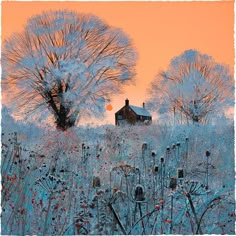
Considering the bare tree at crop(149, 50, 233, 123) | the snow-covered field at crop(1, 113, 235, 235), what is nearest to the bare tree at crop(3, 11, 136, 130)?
the snow-covered field at crop(1, 113, 235, 235)

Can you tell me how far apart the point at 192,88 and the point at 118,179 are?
109cm

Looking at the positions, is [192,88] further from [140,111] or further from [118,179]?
[118,179]

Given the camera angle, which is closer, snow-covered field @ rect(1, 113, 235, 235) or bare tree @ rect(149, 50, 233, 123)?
snow-covered field @ rect(1, 113, 235, 235)

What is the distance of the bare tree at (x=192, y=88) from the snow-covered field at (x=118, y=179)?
16 cm

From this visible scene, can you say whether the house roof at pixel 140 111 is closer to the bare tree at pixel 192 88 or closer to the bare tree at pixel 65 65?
the bare tree at pixel 192 88

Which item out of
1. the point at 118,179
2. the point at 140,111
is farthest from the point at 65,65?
the point at 118,179

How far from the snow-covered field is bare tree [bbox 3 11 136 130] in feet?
0.67

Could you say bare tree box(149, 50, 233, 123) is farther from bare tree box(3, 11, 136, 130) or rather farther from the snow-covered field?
bare tree box(3, 11, 136, 130)

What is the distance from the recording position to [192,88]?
3.99 m

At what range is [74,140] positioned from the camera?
390cm

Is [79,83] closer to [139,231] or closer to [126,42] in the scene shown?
[126,42]

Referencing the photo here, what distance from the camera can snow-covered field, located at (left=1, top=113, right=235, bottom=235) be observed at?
380cm

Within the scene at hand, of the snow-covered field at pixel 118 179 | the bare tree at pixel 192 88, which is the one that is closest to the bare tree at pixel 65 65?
the snow-covered field at pixel 118 179

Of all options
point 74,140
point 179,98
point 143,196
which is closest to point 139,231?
point 143,196
